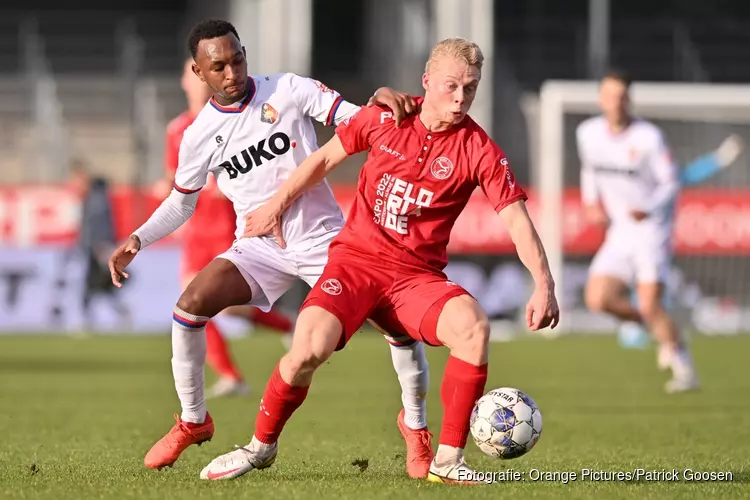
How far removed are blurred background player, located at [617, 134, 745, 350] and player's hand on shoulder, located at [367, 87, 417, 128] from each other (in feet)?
20.3

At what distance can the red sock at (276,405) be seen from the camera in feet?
18.7

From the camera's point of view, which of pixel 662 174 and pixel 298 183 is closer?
pixel 298 183

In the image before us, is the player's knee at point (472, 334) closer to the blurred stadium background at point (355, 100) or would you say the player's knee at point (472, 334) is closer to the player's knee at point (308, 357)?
the player's knee at point (308, 357)

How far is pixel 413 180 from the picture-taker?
225 inches

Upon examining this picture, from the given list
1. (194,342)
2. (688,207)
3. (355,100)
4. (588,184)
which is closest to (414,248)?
(194,342)

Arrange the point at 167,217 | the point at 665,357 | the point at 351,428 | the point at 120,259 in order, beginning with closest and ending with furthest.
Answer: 1. the point at 120,259
2. the point at 167,217
3. the point at 351,428
4. the point at 665,357

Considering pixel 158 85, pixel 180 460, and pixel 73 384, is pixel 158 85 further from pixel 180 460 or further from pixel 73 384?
pixel 180 460

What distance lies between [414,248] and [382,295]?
0.24m

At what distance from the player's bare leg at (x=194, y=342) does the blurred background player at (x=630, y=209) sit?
220 inches

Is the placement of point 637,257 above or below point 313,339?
below

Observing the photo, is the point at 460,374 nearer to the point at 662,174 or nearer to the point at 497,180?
the point at 497,180

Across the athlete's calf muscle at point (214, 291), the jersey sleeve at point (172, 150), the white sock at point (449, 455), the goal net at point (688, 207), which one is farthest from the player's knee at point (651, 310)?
the goal net at point (688, 207)

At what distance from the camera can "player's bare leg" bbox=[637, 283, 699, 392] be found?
1091cm

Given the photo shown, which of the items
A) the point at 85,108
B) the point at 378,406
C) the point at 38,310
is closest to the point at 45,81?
the point at 85,108
